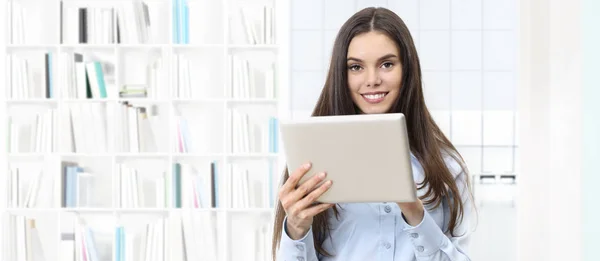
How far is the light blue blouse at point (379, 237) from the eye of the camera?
1603 millimetres

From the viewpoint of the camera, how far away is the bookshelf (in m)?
4.55

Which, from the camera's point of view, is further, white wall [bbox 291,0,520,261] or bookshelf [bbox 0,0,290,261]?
white wall [bbox 291,0,520,261]

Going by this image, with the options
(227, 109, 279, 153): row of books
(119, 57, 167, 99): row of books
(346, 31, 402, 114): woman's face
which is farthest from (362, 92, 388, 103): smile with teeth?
(119, 57, 167, 99): row of books

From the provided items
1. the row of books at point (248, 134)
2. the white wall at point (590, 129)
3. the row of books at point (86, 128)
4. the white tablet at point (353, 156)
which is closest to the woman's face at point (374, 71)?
the white tablet at point (353, 156)

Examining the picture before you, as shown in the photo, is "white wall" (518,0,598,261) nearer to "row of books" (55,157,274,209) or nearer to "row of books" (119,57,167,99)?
"row of books" (55,157,274,209)

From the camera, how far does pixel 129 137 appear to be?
4.59m

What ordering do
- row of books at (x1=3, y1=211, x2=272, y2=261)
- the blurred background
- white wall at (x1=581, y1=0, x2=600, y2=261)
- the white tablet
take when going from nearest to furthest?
the white tablet < white wall at (x1=581, y1=0, x2=600, y2=261) < row of books at (x1=3, y1=211, x2=272, y2=261) < the blurred background

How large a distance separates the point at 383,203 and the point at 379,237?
2.8 inches

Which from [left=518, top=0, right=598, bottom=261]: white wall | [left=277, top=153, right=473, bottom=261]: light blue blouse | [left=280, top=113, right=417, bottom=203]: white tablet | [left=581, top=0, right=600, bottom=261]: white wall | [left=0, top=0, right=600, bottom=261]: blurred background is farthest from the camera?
[left=0, top=0, right=600, bottom=261]: blurred background

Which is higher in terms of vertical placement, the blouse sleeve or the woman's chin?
the woman's chin

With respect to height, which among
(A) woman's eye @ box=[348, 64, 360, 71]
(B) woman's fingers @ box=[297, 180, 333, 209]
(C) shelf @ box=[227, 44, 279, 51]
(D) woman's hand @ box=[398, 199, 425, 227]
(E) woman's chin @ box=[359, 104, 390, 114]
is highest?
(C) shelf @ box=[227, 44, 279, 51]

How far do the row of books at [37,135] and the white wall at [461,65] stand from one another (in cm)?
139

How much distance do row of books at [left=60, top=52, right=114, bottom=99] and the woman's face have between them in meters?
3.22

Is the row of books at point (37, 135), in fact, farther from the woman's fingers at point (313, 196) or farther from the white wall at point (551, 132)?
the woman's fingers at point (313, 196)
